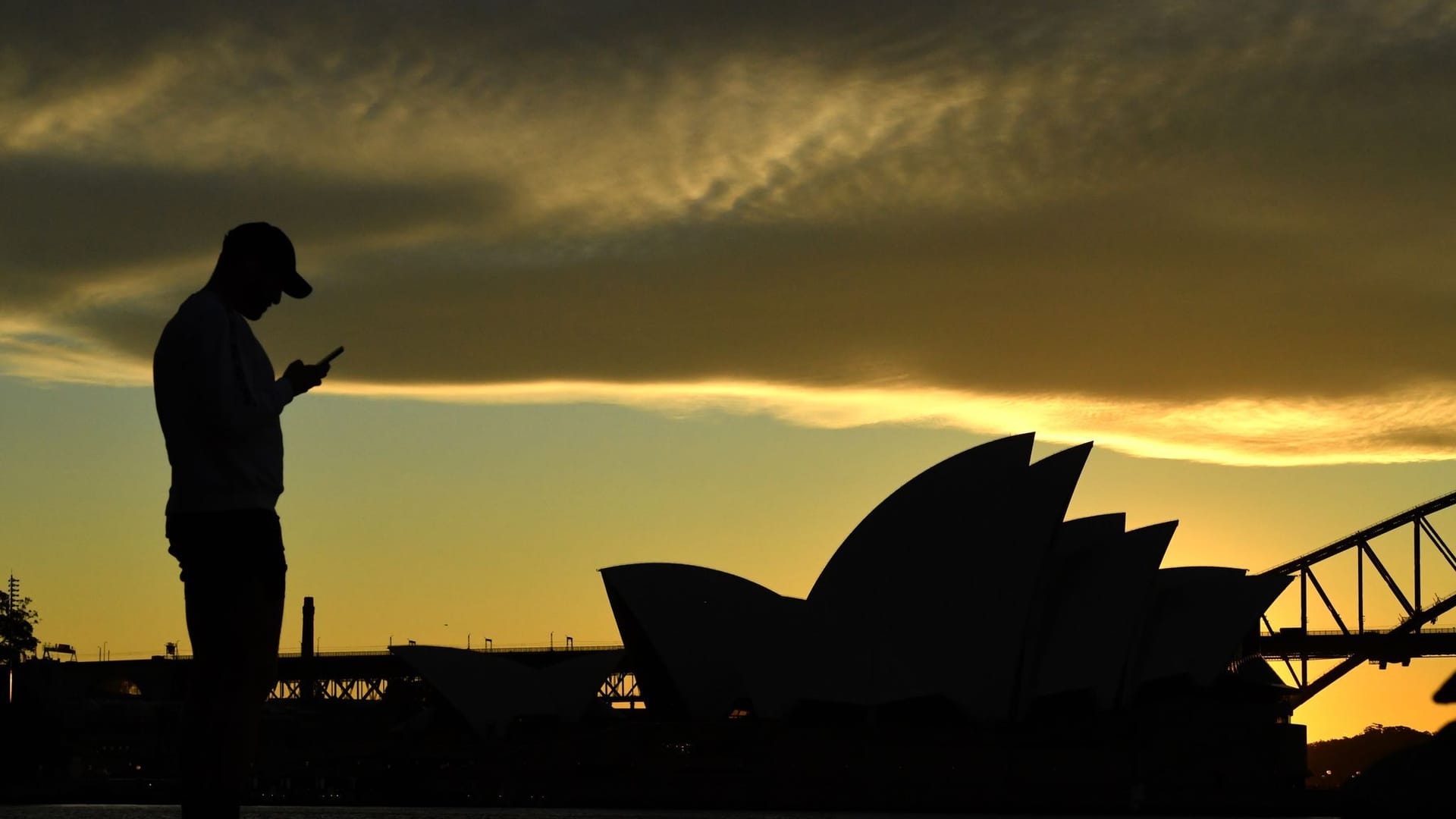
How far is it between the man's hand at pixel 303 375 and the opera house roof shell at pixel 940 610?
194 feet

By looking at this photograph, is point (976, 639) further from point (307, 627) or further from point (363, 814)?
point (307, 627)

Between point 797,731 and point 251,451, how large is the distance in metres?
60.3

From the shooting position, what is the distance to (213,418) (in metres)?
6.96

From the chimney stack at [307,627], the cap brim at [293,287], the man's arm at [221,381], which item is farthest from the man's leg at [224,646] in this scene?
the chimney stack at [307,627]

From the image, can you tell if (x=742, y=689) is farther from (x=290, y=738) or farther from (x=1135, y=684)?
(x=290, y=738)

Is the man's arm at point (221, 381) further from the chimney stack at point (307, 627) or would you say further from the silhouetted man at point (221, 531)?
the chimney stack at point (307, 627)

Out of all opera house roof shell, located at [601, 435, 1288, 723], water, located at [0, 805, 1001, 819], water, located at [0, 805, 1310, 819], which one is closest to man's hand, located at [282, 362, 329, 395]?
water, located at [0, 805, 1001, 819]

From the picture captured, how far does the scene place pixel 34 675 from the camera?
2152 inches

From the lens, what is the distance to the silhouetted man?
6.88 metres

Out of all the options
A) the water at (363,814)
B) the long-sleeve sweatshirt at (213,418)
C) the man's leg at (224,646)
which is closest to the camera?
the man's leg at (224,646)

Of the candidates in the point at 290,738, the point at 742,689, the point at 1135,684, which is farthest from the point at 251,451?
the point at 290,738

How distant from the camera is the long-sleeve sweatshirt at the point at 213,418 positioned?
6980 millimetres

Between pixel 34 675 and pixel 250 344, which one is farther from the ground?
pixel 34 675

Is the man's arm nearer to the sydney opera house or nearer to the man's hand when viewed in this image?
the man's hand
